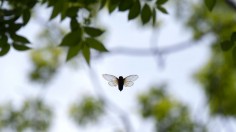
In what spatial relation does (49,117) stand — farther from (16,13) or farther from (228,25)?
(16,13)

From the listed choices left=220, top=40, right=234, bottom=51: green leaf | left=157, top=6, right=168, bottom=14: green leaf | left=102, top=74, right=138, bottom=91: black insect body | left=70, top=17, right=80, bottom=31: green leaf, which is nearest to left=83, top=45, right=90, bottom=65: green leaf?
left=70, top=17, right=80, bottom=31: green leaf

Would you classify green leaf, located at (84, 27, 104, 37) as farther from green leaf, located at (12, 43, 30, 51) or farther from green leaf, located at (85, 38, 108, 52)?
green leaf, located at (12, 43, 30, 51)

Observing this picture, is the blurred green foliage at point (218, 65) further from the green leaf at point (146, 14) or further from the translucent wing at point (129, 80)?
the translucent wing at point (129, 80)

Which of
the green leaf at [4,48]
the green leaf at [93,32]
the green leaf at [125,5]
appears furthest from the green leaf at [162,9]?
the green leaf at [4,48]

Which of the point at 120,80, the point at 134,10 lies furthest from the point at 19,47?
the point at 120,80

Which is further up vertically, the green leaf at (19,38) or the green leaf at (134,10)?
the green leaf at (134,10)
